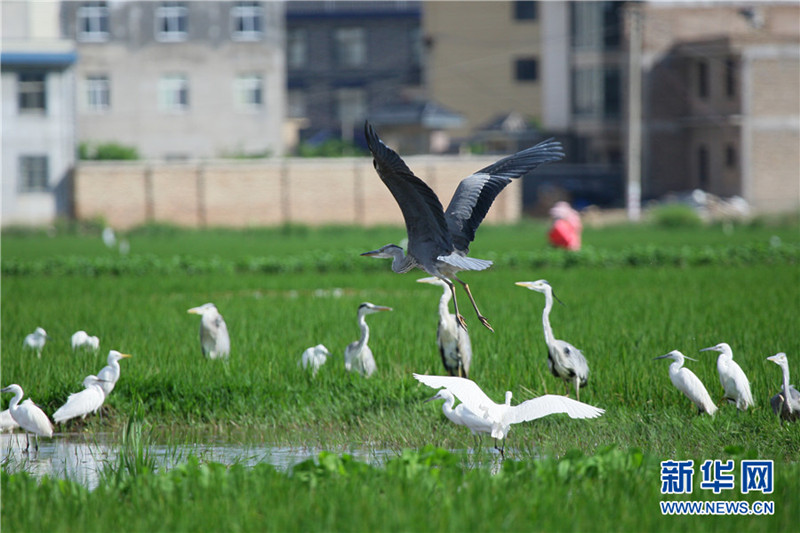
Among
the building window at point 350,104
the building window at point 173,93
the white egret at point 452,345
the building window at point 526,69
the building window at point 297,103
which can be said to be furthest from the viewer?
the building window at point 297,103

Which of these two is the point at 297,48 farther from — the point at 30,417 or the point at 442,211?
the point at 442,211

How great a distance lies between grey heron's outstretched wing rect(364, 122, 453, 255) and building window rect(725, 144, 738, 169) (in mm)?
34577

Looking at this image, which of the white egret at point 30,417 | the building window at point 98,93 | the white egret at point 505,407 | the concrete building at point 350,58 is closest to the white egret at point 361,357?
the white egret at point 505,407

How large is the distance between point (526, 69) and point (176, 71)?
16558 mm

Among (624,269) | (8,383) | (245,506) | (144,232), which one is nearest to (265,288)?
(624,269)

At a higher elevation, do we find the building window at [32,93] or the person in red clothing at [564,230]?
the building window at [32,93]

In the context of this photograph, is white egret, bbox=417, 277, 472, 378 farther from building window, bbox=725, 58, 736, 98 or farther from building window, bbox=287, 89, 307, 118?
building window, bbox=287, 89, 307, 118

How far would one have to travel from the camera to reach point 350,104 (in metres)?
51.2

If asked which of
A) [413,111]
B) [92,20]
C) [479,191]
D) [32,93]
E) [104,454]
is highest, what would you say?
[92,20]

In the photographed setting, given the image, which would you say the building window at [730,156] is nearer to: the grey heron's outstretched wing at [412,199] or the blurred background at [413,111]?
the blurred background at [413,111]

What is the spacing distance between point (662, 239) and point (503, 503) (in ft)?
67.5

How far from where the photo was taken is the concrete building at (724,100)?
37906 millimetres

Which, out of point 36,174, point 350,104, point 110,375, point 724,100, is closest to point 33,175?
point 36,174

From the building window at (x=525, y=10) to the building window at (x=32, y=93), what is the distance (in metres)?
22.0
